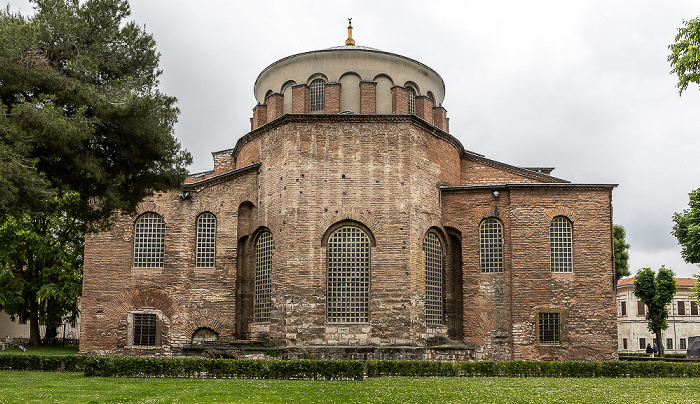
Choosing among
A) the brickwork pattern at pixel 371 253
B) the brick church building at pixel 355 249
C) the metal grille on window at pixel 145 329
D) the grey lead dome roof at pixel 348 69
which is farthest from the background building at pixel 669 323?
the metal grille on window at pixel 145 329

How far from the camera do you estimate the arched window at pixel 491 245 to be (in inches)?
1024

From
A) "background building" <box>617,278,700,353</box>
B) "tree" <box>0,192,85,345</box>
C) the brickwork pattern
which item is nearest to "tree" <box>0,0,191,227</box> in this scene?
the brickwork pattern

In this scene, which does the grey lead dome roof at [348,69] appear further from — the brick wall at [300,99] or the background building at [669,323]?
the background building at [669,323]

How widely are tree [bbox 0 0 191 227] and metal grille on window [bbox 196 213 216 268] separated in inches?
312

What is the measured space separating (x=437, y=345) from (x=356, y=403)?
41.3ft

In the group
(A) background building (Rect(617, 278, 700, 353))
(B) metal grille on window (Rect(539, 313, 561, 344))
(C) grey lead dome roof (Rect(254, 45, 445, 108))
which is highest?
(C) grey lead dome roof (Rect(254, 45, 445, 108))

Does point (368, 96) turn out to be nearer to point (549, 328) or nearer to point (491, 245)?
point (491, 245)

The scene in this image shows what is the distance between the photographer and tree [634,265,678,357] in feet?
116

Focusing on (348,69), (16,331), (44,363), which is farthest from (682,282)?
(16,331)

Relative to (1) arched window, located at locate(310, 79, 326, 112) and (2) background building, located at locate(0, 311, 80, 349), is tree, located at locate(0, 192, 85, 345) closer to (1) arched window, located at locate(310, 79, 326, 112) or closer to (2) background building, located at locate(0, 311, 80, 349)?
(2) background building, located at locate(0, 311, 80, 349)

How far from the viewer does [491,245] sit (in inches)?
1033

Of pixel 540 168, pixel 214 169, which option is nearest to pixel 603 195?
pixel 540 168

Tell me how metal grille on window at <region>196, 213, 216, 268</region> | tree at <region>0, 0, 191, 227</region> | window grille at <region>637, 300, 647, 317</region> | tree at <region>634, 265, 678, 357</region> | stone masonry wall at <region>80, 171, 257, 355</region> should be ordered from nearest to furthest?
tree at <region>0, 0, 191, 227</region>, stone masonry wall at <region>80, 171, 257, 355</region>, metal grille on window at <region>196, 213, 216, 268</region>, tree at <region>634, 265, 678, 357</region>, window grille at <region>637, 300, 647, 317</region>

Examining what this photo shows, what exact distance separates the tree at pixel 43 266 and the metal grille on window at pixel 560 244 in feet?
72.1
